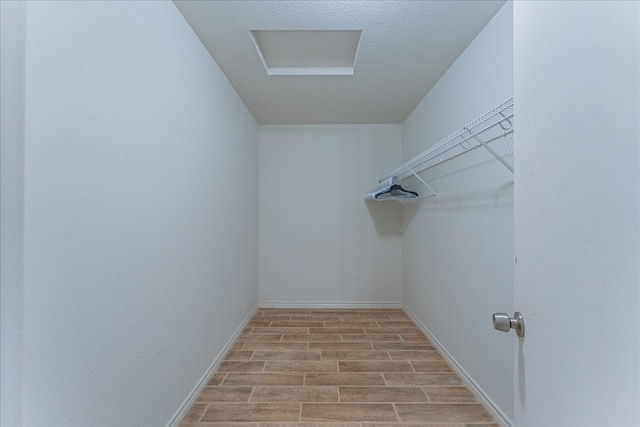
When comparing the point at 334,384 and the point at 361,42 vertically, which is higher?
the point at 361,42

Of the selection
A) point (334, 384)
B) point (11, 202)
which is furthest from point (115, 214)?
point (334, 384)

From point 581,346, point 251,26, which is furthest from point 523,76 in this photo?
point 251,26

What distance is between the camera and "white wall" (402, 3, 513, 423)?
5.38 feet

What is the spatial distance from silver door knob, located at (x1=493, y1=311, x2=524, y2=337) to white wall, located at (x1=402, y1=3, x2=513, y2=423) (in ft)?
2.93

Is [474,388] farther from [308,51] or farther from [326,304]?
[308,51]

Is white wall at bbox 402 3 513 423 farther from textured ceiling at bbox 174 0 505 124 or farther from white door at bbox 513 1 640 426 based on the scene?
white door at bbox 513 1 640 426

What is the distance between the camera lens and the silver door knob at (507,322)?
2.54 feet

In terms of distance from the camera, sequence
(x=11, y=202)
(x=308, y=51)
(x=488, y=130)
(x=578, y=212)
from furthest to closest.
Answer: (x=308, y=51), (x=488, y=130), (x=11, y=202), (x=578, y=212)

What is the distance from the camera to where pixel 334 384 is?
205 cm

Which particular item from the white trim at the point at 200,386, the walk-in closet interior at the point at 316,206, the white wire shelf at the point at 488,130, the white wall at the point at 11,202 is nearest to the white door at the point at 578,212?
the walk-in closet interior at the point at 316,206

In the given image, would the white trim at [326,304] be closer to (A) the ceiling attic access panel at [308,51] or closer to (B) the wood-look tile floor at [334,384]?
(B) the wood-look tile floor at [334,384]

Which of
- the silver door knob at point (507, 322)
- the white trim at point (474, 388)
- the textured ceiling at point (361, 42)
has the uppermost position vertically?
the textured ceiling at point (361, 42)

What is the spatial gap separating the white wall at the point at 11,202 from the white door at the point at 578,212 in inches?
52.6

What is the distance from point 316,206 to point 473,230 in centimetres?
213
